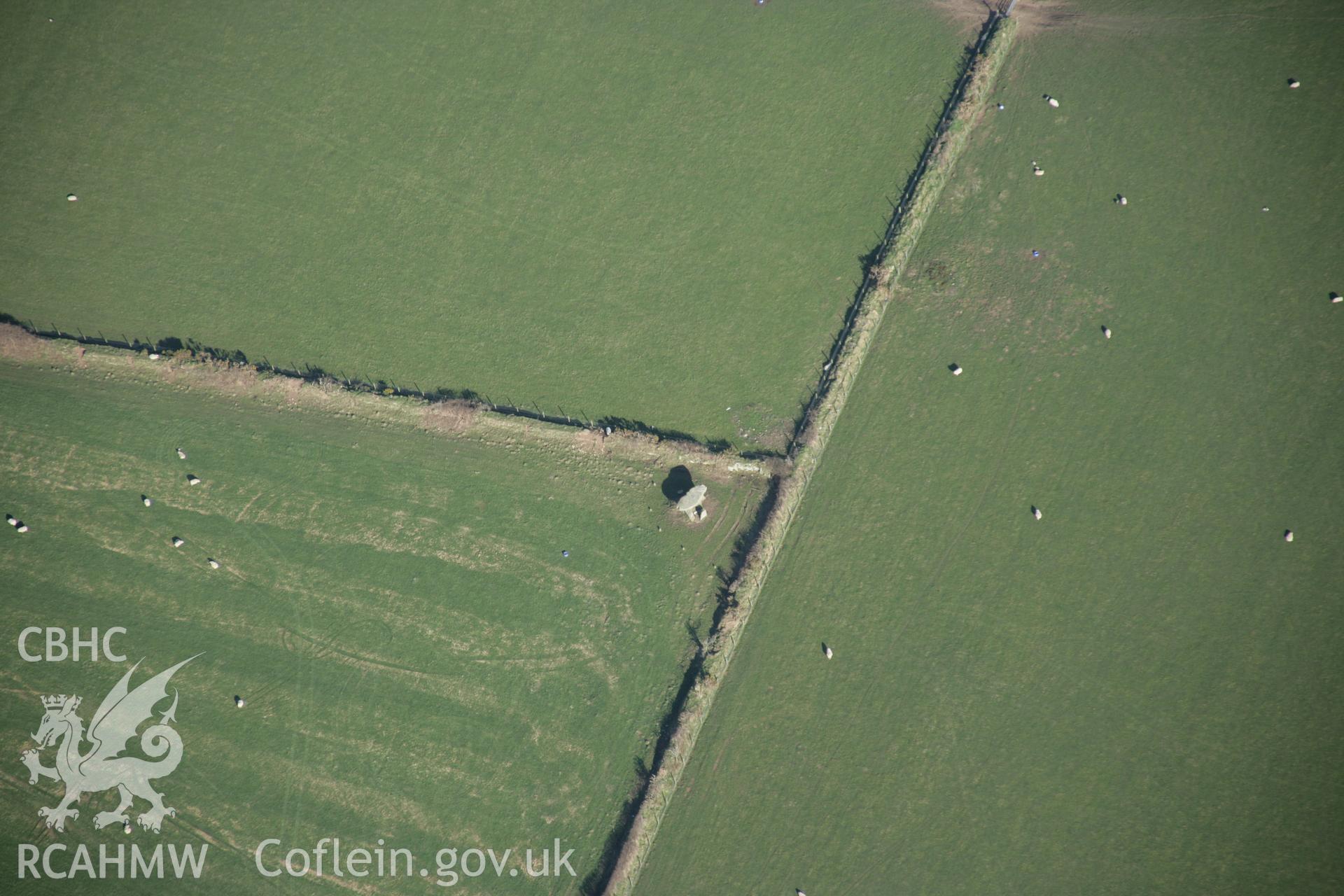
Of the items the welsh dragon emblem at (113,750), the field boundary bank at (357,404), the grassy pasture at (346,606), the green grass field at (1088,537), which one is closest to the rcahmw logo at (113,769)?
the welsh dragon emblem at (113,750)

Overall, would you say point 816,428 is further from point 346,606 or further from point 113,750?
point 113,750

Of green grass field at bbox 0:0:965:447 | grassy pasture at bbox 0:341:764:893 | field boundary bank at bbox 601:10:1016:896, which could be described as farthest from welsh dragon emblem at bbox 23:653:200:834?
field boundary bank at bbox 601:10:1016:896

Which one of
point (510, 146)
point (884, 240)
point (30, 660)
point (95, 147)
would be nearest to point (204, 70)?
point (95, 147)

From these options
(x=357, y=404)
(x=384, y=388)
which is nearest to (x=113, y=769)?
(x=357, y=404)

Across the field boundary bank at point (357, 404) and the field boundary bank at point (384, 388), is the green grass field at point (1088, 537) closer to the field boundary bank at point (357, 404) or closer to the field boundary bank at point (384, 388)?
the field boundary bank at point (384, 388)

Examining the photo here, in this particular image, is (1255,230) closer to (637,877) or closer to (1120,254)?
(1120,254)

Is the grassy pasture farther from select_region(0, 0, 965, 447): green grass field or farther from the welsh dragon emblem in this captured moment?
select_region(0, 0, 965, 447): green grass field

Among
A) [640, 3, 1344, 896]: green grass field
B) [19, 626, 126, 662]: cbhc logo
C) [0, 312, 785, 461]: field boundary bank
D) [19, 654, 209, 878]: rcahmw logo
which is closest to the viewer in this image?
[640, 3, 1344, 896]: green grass field
